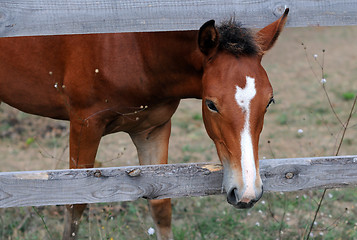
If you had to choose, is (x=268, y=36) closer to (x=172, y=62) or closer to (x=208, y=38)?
(x=208, y=38)

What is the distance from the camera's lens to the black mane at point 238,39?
2617 mm

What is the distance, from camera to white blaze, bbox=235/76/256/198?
7.65 ft

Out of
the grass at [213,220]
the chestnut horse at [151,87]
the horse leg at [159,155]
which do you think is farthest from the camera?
Answer: the grass at [213,220]

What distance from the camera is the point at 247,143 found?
2422mm

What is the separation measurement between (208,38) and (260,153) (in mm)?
3012

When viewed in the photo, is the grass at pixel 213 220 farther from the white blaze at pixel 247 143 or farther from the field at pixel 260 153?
the white blaze at pixel 247 143

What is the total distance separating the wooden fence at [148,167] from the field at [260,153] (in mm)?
621

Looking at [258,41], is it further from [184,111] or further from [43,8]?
[184,111]

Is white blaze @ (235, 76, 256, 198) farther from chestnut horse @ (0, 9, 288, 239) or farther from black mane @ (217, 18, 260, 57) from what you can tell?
black mane @ (217, 18, 260, 57)

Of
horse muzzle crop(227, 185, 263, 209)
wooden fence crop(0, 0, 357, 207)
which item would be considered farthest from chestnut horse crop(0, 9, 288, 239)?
wooden fence crop(0, 0, 357, 207)

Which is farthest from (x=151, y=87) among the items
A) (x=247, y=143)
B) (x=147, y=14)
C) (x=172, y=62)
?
(x=247, y=143)

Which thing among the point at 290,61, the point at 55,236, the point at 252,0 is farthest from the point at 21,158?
the point at 290,61

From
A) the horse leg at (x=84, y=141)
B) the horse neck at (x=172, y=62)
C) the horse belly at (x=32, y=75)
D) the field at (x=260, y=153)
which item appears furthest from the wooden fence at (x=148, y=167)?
the horse belly at (x=32, y=75)

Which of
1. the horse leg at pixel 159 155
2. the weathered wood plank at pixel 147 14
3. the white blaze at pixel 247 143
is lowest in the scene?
the horse leg at pixel 159 155
